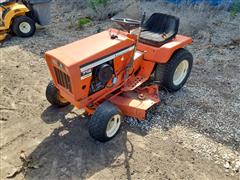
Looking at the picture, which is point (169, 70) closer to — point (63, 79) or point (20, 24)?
point (63, 79)

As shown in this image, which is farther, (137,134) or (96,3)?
(96,3)

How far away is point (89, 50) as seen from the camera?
376cm

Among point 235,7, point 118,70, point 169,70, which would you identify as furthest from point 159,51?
point 235,7

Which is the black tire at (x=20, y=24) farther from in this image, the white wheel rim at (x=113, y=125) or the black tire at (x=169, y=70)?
the white wheel rim at (x=113, y=125)

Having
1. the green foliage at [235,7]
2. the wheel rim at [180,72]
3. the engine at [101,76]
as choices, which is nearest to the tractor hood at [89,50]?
the engine at [101,76]

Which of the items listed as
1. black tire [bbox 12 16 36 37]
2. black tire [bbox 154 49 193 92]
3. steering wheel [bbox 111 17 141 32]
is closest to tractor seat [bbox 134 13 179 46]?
black tire [bbox 154 49 193 92]

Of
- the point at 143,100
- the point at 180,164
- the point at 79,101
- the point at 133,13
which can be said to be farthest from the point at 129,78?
the point at 133,13

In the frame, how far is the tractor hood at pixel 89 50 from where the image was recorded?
3.58 m

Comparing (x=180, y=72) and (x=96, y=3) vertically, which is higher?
(x=96, y=3)

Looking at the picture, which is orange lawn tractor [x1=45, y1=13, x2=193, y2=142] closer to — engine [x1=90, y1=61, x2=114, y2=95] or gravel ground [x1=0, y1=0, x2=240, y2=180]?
engine [x1=90, y1=61, x2=114, y2=95]

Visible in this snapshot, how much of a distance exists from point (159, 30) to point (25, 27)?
404 centimetres

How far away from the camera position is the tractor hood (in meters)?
3.58

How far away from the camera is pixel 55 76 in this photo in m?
3.95

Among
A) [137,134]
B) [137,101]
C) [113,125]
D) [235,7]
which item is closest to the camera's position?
[113,125]
